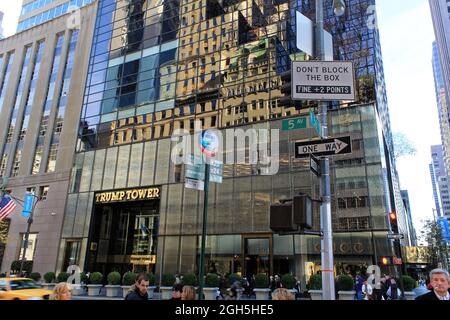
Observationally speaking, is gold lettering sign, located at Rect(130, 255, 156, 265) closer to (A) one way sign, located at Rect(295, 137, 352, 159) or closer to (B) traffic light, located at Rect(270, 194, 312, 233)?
(A) one way sign, located at Rect(295, 137, 352, 159)

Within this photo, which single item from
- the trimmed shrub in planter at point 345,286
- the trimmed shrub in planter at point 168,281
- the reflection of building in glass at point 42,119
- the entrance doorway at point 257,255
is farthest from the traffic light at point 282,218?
the reflection of building in glass at point 42,119

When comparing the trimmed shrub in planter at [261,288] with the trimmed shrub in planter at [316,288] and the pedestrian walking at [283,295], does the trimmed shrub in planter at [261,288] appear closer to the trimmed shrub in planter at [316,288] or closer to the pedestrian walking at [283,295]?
the trimmed shrub in planter at [316,288]

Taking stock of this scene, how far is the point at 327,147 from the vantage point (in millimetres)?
6871

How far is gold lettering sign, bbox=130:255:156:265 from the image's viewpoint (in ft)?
118

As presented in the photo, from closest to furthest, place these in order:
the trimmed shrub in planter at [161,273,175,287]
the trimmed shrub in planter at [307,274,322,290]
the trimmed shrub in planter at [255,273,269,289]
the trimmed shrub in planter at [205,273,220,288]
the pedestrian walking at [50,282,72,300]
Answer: the pedestrian walking at [50,282,72,300], the trimmed shrub in planter at [307,274,322,290], the trimmed shrub in planter at [255,273,269,289], the trimmed shrub in planter at [205,273,220,288], the trimmed shrub in planter at [161,273,175,287]

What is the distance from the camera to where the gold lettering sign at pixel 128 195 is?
35844 millimetres

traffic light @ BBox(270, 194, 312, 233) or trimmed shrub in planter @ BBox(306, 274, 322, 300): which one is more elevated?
traffic light @ BBox(270, 194, 312, 233)

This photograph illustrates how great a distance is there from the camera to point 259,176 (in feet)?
103

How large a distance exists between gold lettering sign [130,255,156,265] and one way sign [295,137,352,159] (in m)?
31.3

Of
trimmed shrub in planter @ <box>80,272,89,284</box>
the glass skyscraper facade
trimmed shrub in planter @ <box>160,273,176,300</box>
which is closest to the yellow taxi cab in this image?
trimmed shrub in planter @ <box>160,273,176,300</box>

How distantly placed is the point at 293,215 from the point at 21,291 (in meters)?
13.1

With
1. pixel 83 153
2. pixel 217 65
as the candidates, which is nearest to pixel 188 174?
pixel 217 65

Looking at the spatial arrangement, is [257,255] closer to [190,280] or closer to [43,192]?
[190,280]

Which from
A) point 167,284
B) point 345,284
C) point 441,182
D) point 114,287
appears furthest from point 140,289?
point 441,182
